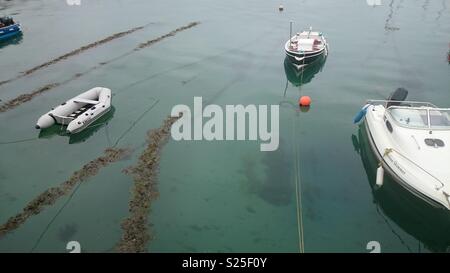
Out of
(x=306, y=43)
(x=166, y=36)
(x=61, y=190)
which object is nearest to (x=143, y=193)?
(x=61, y=190)

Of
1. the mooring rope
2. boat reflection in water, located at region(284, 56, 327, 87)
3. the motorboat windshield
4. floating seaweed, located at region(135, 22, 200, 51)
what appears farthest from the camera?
floating seaweed, located at region(135, 22, 200, 51)

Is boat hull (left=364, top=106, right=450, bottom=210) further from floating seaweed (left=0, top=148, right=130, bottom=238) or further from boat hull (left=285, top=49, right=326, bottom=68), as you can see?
floating seaweed (left=0, top=148, right=130, bottom=238)

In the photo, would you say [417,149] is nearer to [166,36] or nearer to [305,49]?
[305,49]

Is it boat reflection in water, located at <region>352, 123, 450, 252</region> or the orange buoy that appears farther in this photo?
the orange buoy

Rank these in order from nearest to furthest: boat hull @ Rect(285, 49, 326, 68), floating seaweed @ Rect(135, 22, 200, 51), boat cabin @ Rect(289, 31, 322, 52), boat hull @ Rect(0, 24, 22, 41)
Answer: boat hull @ Rect(285, 49, 326, 68) < boat cabin @ Rect(289, 31, 322, 52) < floating seaweed @ Rect(135, 22, 200, 51) < boat hull @ Rect(0, 24, 22, 41)

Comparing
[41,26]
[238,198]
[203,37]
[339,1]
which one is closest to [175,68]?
[203,37]

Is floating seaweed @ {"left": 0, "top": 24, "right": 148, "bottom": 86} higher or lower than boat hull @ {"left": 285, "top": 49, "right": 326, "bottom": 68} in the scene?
higher

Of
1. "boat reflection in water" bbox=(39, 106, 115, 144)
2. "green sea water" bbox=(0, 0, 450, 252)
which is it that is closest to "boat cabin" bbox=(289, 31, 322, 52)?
"green sea water" bbox=(0, 0, 450, 252)
